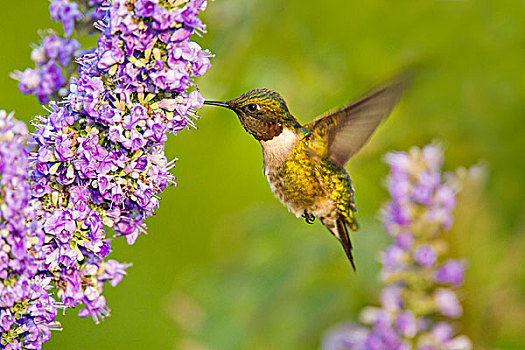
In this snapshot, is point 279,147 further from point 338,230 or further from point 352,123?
point 338,230

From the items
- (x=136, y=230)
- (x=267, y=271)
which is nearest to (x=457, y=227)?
(x=267, y=271)

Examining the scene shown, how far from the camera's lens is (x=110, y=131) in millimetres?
1897

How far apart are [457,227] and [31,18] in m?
4.11

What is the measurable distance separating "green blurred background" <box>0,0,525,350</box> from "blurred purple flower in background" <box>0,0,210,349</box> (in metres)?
1.11

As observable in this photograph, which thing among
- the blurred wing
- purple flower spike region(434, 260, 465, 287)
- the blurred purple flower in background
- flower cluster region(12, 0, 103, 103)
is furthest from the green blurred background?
the blurred purple flower in background

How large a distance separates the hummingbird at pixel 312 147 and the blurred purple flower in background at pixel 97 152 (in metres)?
0.62

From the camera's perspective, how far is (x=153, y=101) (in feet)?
6.49

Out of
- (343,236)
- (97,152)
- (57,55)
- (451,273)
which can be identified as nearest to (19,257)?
(97,152)

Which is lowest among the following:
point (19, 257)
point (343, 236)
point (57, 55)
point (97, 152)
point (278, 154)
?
point (19, 257)

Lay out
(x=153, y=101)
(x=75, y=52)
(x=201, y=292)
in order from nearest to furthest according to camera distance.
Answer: (x=153, y=101) < (x=75, y=52) < (x=201, y=292)

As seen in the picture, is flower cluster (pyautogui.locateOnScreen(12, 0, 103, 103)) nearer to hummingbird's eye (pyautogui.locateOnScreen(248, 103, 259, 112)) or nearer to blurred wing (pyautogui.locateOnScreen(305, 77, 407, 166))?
hummingbird's eye (pyautogui.locateOnScreen(248, 103, 259, 112))

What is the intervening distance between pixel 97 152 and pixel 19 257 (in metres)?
0.33

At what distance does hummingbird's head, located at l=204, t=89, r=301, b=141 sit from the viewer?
2.64m

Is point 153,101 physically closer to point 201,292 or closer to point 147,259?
point 201,292
